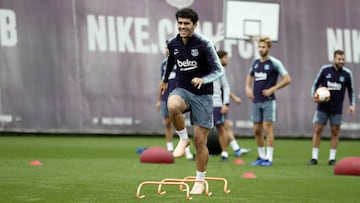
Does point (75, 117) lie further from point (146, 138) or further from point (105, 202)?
point (105, 202)

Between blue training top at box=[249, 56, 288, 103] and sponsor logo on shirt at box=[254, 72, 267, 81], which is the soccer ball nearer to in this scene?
blue training top at box=[249, 56, 288, 103]

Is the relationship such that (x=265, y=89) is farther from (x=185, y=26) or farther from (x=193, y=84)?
(x=185, y=26)

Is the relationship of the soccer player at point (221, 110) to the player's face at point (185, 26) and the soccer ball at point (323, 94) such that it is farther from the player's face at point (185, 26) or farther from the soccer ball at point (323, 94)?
the player's face at point (185, 26)

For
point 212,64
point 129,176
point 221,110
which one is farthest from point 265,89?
point 212,64

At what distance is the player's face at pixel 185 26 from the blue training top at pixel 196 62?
0.42ft

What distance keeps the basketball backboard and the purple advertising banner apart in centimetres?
30

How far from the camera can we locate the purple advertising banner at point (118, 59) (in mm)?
23734

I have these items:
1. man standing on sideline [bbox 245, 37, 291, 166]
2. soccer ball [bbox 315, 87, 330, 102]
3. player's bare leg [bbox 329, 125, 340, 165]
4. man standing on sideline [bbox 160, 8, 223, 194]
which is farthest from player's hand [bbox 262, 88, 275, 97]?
man standing on sideline [bbox 160, 8, 223, 194]

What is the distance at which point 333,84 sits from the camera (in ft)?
55.0

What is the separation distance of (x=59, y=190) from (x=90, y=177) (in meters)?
2.06

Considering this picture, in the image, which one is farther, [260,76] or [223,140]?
[223,140]

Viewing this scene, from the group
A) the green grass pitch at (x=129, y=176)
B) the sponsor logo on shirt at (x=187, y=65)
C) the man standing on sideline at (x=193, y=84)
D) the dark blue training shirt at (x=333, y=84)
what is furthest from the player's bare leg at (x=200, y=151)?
the dark blue training shirt at (x=333, y=84)

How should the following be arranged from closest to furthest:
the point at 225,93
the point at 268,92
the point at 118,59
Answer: the point at 268,92, the point at 225,93, the point at 118,59

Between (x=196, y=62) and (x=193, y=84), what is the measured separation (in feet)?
1.02
